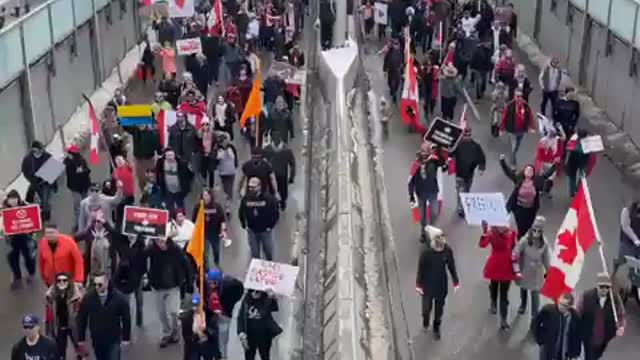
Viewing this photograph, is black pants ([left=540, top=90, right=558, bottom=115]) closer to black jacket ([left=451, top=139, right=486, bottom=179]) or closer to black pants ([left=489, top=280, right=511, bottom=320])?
black jacket ([left=451, top=139, right=486, bottom=179])

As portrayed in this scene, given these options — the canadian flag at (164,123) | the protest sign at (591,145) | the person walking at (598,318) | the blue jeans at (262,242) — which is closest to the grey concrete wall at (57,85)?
the canadian flag at (164,123)

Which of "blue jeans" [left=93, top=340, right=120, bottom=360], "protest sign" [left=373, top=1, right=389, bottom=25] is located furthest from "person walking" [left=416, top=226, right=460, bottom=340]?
"protest sign" [left=373, top=1, right=389, bottom=25]

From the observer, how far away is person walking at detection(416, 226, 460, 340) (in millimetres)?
12023

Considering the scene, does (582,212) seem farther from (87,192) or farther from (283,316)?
(87,192)

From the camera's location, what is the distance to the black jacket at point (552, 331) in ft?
35.6

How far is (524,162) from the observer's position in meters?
19.2

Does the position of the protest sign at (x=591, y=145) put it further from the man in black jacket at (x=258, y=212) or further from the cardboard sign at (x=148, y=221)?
the cardboard sign at (x=148, y=221)

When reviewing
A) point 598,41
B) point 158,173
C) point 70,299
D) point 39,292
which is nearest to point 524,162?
point 598,41

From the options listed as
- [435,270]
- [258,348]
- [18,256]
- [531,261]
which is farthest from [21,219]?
[531,261]

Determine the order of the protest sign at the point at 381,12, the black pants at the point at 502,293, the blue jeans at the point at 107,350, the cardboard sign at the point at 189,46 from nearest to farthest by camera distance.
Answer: the blue jeans at the point at 107,350
the black pants at the point at 502,293
the cardboard sign at the point at 189,46
the protest sign at the point at 381,12

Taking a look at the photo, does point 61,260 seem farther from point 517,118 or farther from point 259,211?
point 517,118

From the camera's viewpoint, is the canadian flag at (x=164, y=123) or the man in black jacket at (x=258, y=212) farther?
the canadian flag at (x=164, y=123)

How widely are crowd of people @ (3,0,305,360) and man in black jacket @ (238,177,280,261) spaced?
0.02 metres

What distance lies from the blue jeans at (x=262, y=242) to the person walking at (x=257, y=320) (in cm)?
279
